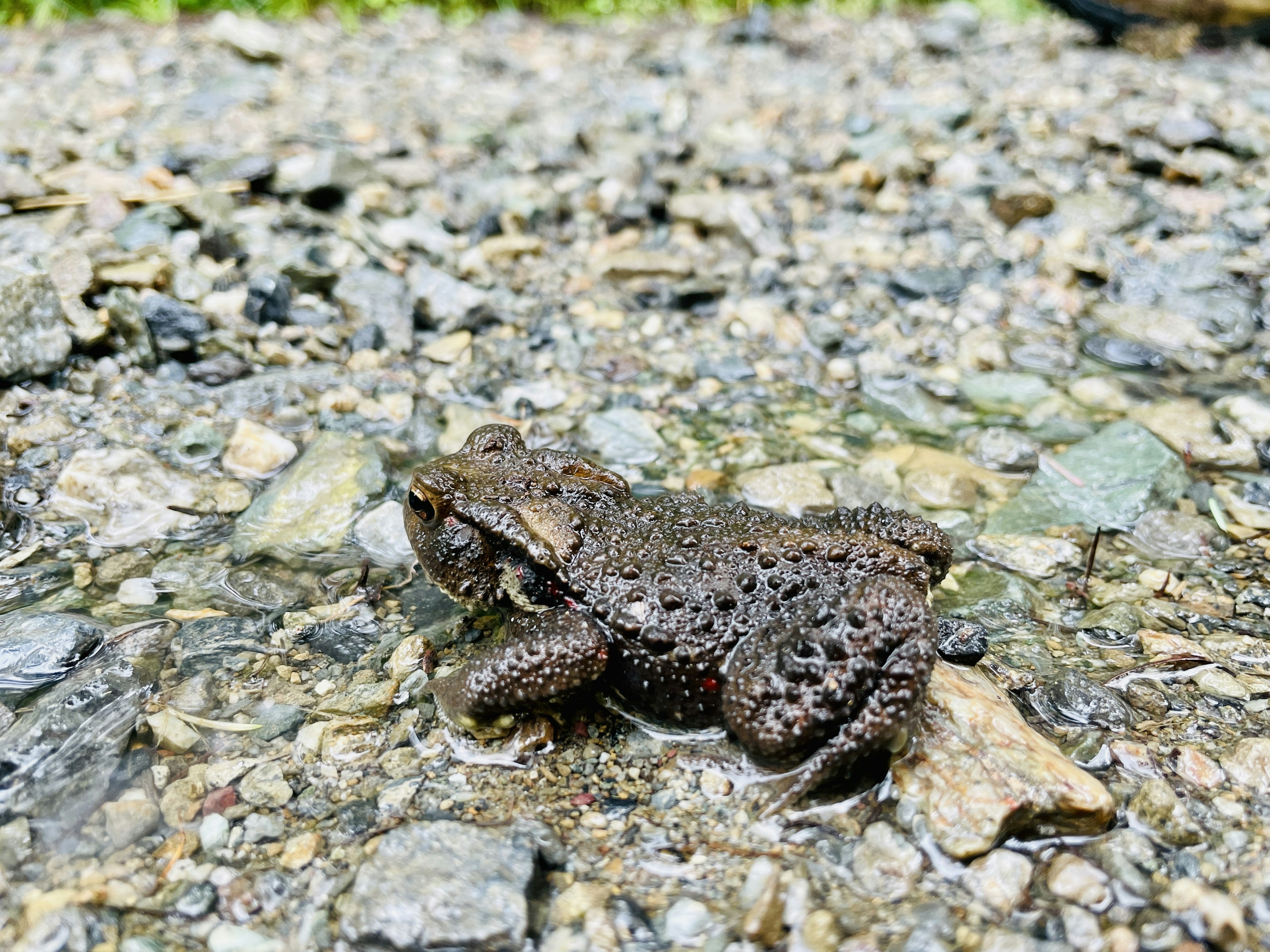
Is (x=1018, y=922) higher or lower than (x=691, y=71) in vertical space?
lower

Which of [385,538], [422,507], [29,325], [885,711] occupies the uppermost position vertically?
[29,325]

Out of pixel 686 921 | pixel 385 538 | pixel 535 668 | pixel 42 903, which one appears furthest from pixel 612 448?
pixel 42 903

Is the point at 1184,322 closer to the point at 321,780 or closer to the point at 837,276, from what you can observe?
the point at 837,276

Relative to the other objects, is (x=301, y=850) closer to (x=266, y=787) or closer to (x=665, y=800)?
(x=266, y=787)

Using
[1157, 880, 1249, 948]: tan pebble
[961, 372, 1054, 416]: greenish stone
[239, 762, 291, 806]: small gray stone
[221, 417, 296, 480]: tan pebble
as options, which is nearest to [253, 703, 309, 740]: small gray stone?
[239, 762, 291, 806]: small gray stone

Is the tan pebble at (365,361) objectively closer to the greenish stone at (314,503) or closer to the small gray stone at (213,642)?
the greenish stone at (314,503)

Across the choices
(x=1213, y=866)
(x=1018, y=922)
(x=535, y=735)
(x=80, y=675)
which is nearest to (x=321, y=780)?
(x=535, y=735)
